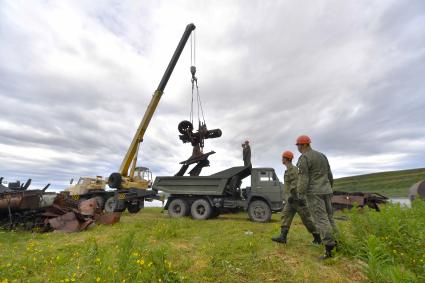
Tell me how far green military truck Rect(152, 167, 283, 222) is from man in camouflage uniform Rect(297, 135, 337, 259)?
5.80m

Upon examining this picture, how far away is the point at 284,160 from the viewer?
261 inches

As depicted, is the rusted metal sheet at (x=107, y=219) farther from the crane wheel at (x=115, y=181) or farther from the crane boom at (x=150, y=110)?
the crane boom at (x=150, y=110)

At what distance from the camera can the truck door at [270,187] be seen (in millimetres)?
11195

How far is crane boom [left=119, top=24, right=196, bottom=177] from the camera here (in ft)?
55.3

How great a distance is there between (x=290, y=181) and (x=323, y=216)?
4.13ft

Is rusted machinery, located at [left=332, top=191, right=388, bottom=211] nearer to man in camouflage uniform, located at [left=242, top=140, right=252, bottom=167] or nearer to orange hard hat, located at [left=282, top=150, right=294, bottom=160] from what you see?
man in camouflage uniform, located at [left=242, top=140, right=252, bottom=167]

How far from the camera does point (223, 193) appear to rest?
1206cm

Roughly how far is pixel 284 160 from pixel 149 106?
12.2 m

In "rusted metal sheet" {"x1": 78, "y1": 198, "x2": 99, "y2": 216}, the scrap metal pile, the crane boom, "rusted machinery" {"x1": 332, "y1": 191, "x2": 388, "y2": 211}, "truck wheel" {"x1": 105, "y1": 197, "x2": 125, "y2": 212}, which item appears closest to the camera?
the scrap metal pile

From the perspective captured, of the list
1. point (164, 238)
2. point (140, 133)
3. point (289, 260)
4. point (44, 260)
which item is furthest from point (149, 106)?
point (289, 260)

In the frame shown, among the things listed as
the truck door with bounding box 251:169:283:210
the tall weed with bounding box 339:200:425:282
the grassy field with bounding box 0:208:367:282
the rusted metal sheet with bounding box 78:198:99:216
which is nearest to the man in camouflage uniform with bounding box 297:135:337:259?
the tall weed with bounding box 339:200:425:282

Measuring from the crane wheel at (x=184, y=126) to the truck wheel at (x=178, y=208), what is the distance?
3617mm

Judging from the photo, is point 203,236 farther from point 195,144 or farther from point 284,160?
point 195,144

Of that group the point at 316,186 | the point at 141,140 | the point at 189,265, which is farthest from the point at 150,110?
the point at 189,265
